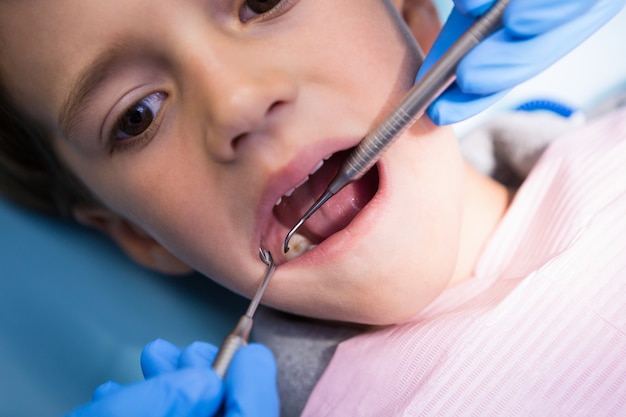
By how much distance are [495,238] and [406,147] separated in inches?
11.5

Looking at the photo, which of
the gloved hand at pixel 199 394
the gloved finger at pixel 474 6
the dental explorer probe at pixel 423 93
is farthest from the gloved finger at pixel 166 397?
the gloved finger at pixel 474 6

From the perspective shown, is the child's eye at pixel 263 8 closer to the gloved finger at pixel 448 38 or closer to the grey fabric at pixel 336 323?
the gloved finger at pixel 448 38

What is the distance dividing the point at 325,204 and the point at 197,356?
308 millimetres

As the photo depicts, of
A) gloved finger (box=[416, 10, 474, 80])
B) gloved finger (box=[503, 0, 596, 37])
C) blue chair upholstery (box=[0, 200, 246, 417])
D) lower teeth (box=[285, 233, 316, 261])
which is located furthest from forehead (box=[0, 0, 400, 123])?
blue chair upholstery (box=[0, 200, 246, 417])

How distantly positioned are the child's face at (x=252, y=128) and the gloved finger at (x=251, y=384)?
0.53 ft

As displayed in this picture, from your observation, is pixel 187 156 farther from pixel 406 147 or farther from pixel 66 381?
pixel 66 381

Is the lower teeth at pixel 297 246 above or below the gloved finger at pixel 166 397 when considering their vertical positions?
above

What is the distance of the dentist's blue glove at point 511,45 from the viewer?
701mm

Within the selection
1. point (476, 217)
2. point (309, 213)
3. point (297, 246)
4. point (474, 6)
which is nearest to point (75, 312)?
point (297, 246)

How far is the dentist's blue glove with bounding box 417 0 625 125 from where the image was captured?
701mm

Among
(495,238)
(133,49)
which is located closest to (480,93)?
(495,238)

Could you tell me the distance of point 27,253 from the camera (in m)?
1.23

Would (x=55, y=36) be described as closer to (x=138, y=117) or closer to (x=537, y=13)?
(x=138, y=117)

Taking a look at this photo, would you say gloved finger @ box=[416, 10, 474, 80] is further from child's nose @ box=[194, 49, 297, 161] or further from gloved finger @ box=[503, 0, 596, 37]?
child's nose @ box=[194, 49, 297, 161]
